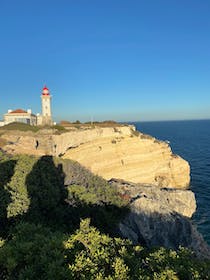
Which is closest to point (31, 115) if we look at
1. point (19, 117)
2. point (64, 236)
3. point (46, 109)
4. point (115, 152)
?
point (19, 117)

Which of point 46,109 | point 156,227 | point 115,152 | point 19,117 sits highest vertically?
point 46,109

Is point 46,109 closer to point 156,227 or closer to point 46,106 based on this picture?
point 46,106

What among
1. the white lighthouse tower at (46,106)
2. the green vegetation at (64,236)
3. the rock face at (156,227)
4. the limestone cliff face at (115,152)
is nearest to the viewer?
the green vegetation at (64,236)

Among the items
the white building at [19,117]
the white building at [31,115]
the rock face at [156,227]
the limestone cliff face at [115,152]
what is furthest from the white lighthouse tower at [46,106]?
the rock face at [156,227]

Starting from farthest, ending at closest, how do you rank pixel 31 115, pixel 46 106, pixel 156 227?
pixel 31 115 → pixel 46 106 → pixel 156 227

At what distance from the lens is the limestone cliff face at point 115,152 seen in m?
42.3

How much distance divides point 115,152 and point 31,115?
2265 centimetres

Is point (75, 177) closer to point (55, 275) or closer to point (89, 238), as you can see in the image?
point (89, 238)

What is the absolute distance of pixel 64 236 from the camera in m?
13.0

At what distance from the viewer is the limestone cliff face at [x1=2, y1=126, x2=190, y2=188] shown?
4234cm

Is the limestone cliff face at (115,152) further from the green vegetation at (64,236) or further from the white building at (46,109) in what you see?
the green vegetation at (64,236)

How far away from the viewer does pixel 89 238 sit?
42.3 ft

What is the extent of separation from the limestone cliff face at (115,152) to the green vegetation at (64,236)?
1659 cm

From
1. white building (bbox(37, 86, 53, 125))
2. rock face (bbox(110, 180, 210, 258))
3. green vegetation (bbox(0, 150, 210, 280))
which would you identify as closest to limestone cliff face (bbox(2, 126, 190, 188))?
white building (bbox(37, 86, 53, 125))
